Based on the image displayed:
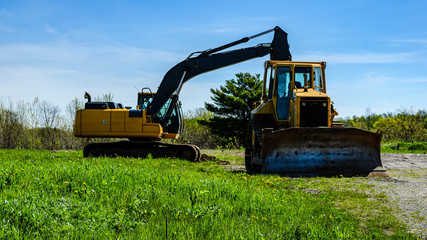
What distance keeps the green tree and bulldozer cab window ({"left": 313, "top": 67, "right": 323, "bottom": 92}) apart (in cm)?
2152

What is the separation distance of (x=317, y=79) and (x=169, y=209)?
7963 mm

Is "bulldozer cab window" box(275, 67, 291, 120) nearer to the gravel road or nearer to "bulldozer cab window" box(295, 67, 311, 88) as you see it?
"bulldozer cab window" box(295, 67, 311, 88)

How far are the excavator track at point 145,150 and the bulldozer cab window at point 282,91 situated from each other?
505 centimetres

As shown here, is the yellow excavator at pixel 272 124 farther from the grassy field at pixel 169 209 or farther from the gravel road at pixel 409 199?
the grassy field at pixel 169 209

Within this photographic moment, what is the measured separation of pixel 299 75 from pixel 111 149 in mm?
8300

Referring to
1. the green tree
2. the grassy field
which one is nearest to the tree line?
the green tree

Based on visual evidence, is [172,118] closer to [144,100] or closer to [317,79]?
[144,100]

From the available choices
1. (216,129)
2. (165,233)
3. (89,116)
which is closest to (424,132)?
(216,129)

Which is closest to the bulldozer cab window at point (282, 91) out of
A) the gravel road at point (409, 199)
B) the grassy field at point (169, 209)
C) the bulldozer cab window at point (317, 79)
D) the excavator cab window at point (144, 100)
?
the bulldozer cab window at point (317, 79)

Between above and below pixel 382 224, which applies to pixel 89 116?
above

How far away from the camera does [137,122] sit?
1603 cm

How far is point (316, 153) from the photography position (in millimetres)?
10516

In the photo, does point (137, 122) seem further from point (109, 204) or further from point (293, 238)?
point (293, 238)

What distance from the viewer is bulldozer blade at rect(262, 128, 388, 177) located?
411 inches
